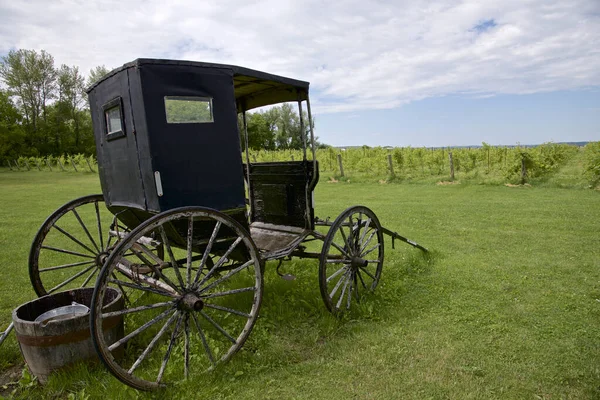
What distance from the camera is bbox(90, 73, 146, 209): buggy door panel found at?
3.51 metres

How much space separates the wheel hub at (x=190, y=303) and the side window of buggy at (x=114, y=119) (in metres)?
1.61

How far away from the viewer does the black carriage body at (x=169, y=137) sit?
331cm

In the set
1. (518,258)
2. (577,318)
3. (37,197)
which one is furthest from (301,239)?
(37,197)

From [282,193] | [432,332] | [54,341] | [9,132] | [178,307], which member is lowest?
[432,332]

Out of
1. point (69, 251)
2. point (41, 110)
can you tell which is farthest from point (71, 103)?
point (69, 251)

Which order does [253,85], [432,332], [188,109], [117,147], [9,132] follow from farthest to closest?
[9,132]
[253,85]
[432,332]
[117,147]
[188,109]

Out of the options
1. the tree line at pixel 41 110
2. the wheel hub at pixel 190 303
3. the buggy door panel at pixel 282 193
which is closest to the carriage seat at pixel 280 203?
the buggy door panel at pixel 282 193

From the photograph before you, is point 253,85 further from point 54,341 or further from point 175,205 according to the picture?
point 54,341

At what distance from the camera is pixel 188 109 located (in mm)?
3502

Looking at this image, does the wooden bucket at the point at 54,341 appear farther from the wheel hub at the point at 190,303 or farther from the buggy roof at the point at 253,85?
the buggy roof at the point at 253,85

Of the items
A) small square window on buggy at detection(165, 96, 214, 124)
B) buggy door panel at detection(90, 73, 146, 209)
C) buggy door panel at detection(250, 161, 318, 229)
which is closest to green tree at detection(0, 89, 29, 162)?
buggy door panel at detection(250, 161, 318, 229)

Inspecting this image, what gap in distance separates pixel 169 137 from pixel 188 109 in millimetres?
321

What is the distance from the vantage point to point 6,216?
12.1 metres

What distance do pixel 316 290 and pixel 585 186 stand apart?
522 inches
